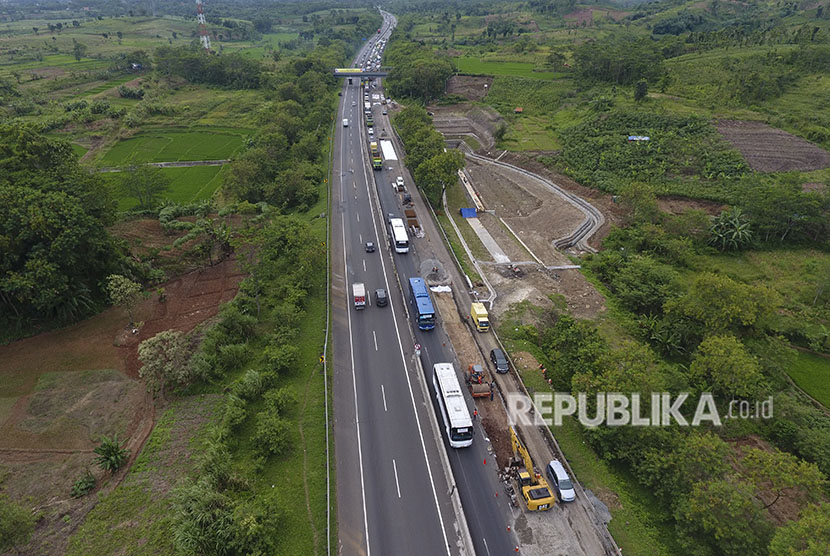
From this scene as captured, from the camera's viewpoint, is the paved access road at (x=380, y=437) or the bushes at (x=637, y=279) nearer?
the paved access road at (x=380, y=437)

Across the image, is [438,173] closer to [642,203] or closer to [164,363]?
[642,203]

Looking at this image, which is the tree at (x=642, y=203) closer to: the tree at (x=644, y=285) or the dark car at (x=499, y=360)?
the tree at (x=644, y=285)

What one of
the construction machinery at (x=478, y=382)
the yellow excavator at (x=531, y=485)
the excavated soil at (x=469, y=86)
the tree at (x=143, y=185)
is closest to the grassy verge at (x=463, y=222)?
the construction machinery at (x=478, y=382)

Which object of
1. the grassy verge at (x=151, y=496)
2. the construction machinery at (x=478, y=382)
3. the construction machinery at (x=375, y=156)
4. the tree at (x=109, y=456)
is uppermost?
the construction machinery at (x=375, y=156)

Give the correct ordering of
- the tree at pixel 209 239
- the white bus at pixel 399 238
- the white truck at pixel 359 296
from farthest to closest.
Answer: the white bus at pixel 399 238 < the tree at pixel 209 239 < the white truck at pixel 359 296

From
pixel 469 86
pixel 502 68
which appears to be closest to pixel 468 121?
pixel 469 86

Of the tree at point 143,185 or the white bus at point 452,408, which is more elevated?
the tree at point 143,185

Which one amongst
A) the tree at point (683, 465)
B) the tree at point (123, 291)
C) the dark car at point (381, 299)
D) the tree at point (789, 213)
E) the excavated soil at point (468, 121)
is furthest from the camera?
the excavated soil at point (468, 121)

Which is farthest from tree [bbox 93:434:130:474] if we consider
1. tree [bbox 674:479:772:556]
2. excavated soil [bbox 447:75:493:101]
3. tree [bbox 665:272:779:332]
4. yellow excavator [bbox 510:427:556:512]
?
excavated soil [bbox 447:75:493:101]
